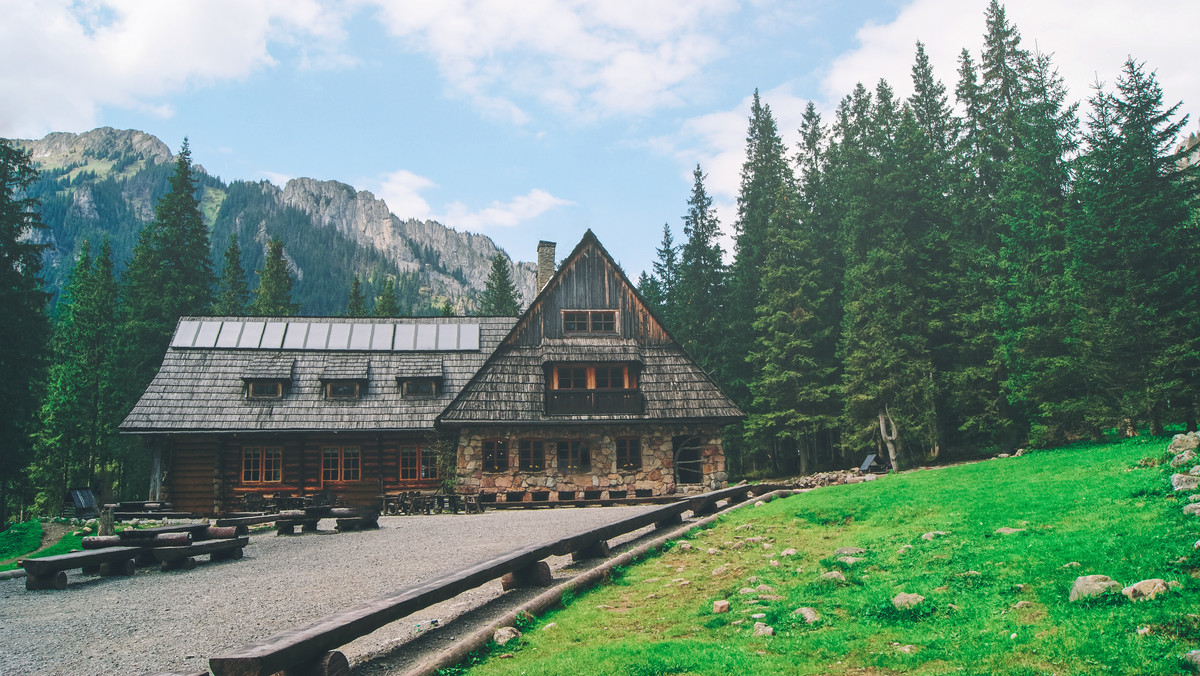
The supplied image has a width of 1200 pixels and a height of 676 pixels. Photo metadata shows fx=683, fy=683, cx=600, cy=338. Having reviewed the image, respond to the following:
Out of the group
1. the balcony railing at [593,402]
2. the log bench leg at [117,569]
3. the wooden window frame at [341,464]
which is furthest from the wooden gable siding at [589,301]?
the log bench leg at [117,569]

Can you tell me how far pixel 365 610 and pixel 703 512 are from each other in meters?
11.6

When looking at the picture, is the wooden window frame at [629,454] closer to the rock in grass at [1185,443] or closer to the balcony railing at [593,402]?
the balcony railing at [593,402]

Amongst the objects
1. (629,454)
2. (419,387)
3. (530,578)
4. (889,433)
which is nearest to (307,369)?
(419,387)

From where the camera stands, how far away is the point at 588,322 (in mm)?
29844

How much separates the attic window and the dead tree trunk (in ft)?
42.6

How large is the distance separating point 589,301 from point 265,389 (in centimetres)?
1469

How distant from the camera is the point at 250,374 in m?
29.9

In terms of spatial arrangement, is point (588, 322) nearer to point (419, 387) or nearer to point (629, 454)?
point (629, 454)

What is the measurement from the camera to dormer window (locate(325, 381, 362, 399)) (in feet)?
98.3

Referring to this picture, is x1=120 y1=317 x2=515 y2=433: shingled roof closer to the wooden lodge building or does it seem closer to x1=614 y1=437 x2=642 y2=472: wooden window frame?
the wooden lodge building

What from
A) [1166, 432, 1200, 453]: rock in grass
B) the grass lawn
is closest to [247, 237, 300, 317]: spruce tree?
the grass lawn

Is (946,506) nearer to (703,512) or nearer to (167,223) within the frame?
(703,512)

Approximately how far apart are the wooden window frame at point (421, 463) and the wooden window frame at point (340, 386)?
3.20 m

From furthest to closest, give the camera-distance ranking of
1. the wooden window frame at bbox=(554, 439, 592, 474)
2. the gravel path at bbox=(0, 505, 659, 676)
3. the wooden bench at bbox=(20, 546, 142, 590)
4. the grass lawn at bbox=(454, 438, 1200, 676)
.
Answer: the wooden window frame at bbox=(554, 439, 592, 474) → the wooden bench at bbox=(20, 546, 142, 590) → the gravel path at bbox=(0, 505, 659, 676) → the grass lawn at bbox=(454, 438, 1200, 676)
